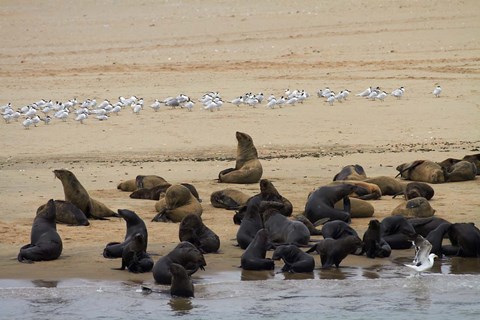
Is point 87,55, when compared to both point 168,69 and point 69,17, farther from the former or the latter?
point 69,17

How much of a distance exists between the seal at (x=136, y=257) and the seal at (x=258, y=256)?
33.8 inches

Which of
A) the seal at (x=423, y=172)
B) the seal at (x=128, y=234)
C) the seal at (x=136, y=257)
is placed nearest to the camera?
the seal at (x=136, y=257)

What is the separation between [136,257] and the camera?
9.62 m

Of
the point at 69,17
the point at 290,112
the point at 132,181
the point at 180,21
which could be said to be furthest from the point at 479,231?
the point at 69,17

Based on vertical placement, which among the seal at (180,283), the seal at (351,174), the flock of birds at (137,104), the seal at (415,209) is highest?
the flock of birds at (137,104)

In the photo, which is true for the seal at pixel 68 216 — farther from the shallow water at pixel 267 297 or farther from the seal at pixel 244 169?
the seal at pixel 244 169

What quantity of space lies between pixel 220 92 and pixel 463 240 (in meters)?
15.8

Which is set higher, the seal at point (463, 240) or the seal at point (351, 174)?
the seal at point (351, 174)

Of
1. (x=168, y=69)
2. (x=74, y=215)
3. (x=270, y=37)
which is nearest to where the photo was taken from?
(x=74, y=215)

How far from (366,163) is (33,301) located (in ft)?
25.7

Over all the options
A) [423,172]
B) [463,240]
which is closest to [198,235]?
[463,240]

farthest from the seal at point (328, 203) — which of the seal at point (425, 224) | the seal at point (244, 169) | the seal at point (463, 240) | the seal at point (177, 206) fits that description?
the seal at point (244, 169)

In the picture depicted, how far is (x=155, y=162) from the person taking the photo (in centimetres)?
1612

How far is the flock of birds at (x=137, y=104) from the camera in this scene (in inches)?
840
